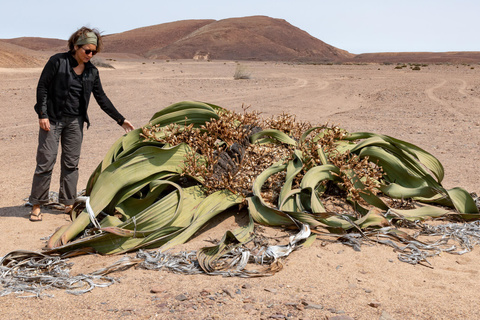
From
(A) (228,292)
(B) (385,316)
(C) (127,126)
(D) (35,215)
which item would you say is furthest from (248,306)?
(D) (35,215)

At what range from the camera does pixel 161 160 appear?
3.12 metres

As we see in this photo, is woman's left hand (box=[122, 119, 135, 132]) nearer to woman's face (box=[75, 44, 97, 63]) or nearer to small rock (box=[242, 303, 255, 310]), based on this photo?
woman's face (box=[75, 44, 97, 63])

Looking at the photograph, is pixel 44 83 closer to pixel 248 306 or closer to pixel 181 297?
pixel 181 297

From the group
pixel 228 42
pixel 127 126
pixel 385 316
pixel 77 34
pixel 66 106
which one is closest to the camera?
pixel 385 316

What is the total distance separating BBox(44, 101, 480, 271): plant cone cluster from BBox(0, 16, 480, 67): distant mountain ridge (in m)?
57.5

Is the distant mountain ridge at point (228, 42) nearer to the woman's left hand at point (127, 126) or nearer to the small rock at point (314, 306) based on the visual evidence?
the woman's left hand at point (127, 126)

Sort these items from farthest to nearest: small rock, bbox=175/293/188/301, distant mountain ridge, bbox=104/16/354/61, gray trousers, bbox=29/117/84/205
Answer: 1. distant mountain ridge, bbox=104/16/354/61
2. gray trousers, bbox=29/117/84/205
3. small rock, bbox=175/293/188/301

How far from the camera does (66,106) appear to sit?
Result: 3432mm

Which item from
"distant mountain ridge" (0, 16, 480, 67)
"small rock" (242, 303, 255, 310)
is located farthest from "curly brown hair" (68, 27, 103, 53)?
"distant mountain ridge" (0, 16, 480, 67)

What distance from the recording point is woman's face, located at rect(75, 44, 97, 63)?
331cm

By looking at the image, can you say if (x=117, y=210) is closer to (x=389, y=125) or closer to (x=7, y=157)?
(x=7, y=157)

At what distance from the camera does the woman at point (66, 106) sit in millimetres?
3330

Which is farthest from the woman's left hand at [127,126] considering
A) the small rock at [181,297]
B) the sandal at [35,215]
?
the small rock at [181,297]

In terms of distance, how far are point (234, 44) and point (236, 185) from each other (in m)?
72.0
